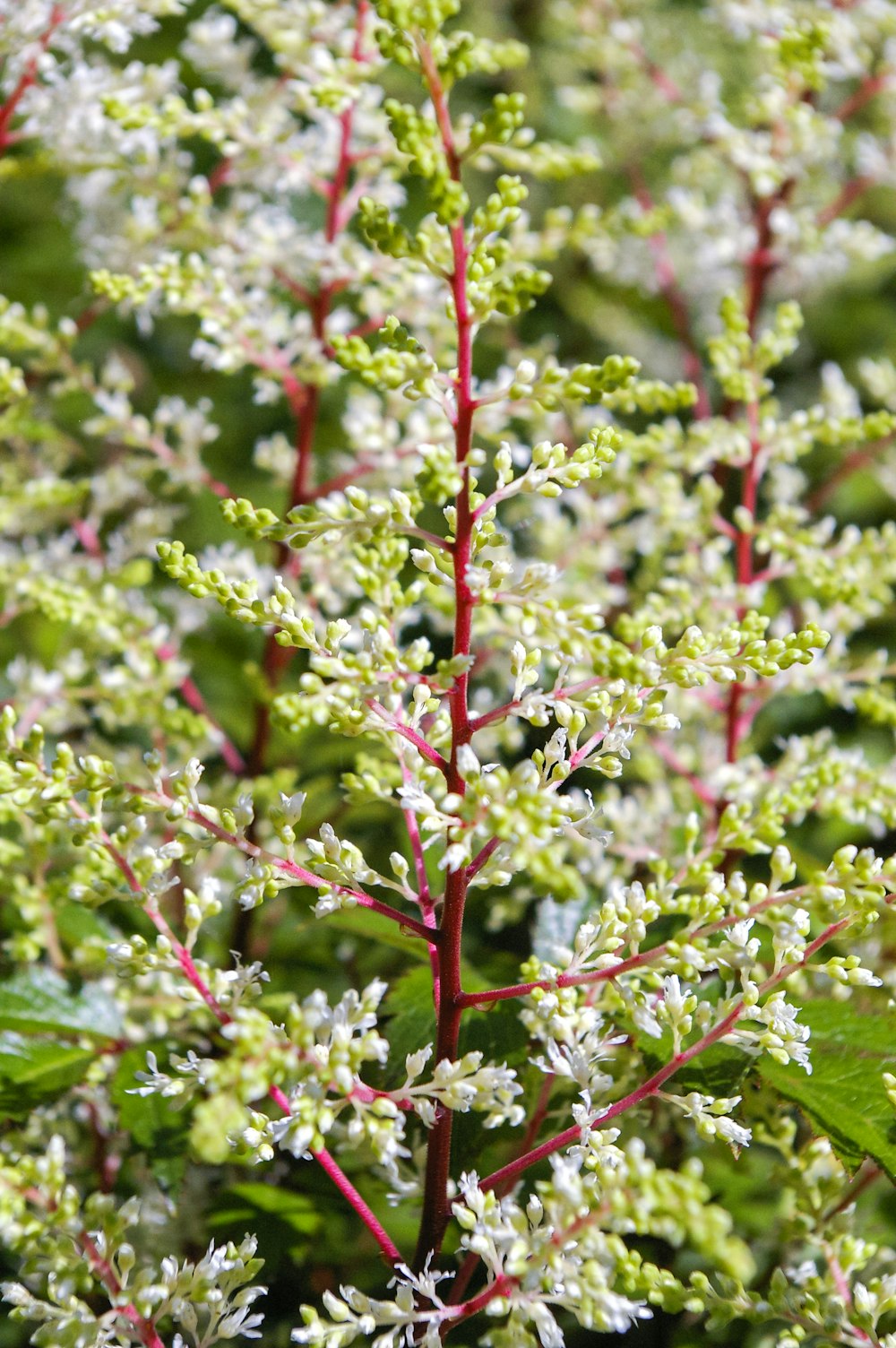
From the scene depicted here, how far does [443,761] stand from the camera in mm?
1031

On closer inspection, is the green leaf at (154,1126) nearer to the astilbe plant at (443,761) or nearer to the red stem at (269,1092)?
the astilbe plant at (443,761)

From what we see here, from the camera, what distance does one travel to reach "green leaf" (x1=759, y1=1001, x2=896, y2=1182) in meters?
1.07

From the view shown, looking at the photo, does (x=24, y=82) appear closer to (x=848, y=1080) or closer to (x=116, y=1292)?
(x=116, y=1292)

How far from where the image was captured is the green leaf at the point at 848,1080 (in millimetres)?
1066

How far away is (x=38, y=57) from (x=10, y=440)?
0.59 m

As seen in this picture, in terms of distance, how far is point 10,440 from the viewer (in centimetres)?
195

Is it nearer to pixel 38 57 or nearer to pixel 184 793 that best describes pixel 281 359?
pixel 38 57

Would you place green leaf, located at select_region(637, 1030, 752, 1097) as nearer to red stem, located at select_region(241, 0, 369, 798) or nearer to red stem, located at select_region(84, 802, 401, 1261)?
red stem, located at select_region(84, 802, 401, 1261)

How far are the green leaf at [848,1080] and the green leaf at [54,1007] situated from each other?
766 mm

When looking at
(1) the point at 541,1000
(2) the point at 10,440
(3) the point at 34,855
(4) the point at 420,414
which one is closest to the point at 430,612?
(4) the point at 420,414

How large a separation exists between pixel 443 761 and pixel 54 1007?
0.72 meters

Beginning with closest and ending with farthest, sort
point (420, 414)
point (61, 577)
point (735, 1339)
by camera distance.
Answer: point (735, 1339)
point (420, 414)
point (61, 577)

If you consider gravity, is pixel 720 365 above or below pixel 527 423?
above

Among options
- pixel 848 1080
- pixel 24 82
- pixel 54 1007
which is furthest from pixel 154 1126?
pixel 24 82
